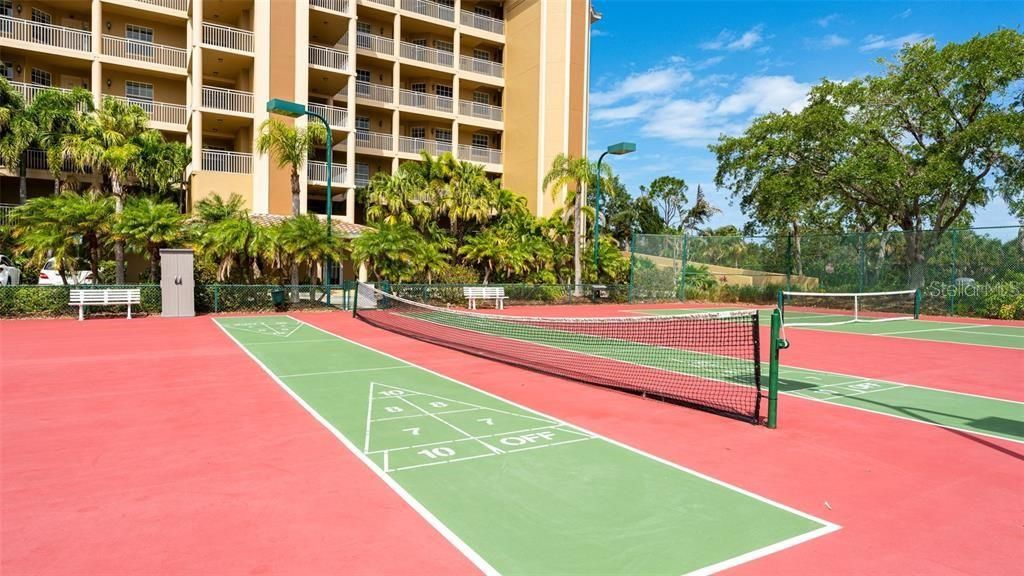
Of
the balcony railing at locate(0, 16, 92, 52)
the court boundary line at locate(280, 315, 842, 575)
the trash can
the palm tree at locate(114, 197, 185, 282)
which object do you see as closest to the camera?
the court boundary line at locate(280, 315, 842, 575)

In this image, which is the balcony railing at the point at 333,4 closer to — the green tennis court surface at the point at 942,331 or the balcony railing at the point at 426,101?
the balcony railing at the point at 426,101

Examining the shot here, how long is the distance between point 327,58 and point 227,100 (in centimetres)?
609

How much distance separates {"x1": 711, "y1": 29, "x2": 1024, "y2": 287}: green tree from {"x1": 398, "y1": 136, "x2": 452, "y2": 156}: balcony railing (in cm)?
1833

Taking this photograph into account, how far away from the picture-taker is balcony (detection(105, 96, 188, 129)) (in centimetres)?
3164

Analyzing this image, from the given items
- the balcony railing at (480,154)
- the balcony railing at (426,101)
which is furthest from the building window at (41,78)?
the balcony railing at (480,154)

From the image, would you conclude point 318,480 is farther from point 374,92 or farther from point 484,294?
point 374,92

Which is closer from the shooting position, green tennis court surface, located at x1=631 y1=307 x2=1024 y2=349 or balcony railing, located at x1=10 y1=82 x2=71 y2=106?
green tennis court surface, located at x1=631 y1=307 x2=1024 y2=349

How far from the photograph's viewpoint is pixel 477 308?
2678cm

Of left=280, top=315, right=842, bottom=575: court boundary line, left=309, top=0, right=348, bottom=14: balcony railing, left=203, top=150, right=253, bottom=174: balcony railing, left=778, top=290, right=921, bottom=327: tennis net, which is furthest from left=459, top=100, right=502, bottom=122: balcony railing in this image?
left=280, top=315, right=842, bottom=575: court boundary line

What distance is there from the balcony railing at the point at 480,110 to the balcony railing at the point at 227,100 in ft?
46.0

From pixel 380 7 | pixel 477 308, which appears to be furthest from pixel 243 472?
pixel 380 7

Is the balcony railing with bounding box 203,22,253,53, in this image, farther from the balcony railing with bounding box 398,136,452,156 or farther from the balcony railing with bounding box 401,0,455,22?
the balcony railing with bounding box 401,0,455,22

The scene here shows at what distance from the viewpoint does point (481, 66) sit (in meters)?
41.3

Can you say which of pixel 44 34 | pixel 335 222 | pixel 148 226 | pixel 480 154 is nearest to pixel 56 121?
pixel 44 34
